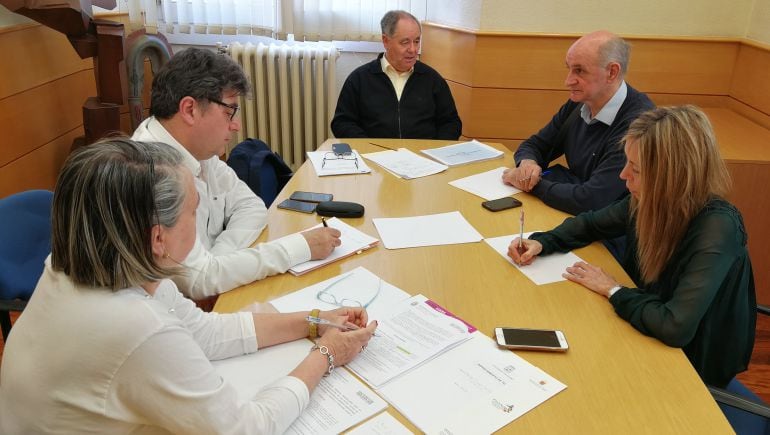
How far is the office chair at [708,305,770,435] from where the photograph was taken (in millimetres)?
1291

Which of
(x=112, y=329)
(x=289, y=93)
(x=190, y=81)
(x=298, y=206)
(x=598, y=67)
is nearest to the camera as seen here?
(x=112, y=329)

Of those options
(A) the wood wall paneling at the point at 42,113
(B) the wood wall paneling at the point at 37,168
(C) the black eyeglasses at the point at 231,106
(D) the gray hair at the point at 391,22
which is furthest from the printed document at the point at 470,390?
(A) the wood wall paneling at the point at 42,113

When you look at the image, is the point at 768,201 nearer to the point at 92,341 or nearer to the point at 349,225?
the point at 349,225

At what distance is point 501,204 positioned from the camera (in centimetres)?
217

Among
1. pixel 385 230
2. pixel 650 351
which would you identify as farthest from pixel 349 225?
pixel 650 351

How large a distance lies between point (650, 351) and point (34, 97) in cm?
324

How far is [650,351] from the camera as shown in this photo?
1.36 m

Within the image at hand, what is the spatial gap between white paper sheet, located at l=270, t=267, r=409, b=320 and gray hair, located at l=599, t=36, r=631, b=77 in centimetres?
143

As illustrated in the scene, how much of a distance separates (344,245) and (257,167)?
790 mm

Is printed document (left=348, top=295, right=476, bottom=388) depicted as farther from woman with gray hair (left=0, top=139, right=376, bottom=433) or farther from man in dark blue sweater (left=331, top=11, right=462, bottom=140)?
man in dark blue sweater (left=331, top=11, right=462, bottom=140)

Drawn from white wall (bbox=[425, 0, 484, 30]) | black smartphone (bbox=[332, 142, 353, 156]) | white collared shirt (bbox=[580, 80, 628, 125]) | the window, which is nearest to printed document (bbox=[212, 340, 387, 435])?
black smartphone (bbox=[332, 142, 353, 156])

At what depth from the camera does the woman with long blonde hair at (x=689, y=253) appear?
140 cm

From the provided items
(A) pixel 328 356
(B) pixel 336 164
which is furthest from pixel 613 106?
(A) pixel 328 356

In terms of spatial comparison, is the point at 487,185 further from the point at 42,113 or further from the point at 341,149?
the point at 42,113
